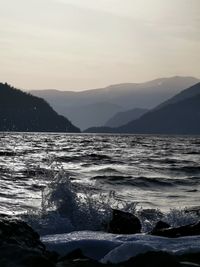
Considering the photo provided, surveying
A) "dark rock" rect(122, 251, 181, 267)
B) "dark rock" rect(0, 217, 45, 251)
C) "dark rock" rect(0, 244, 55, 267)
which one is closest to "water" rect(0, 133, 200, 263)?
"dark rock" rect(122, 251, 181, 267)

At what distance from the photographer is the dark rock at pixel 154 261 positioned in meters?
5.78

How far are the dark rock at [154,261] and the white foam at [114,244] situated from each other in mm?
926

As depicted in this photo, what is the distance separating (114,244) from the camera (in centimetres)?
815

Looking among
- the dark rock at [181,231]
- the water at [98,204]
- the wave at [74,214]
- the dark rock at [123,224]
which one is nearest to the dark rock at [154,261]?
the water at [98,204]

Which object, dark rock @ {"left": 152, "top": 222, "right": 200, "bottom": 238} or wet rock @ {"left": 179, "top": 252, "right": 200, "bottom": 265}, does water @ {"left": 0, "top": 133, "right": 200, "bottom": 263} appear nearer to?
wet rock @ {"left": 179, "top": 252, "right": 200, "bottom": 265}

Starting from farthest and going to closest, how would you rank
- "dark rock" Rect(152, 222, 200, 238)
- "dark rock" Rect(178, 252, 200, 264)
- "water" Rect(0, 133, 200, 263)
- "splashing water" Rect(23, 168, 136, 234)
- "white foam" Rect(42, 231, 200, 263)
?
"splashing water" Rect(23, 168, 136, 234) < "dark rock" Rect(152, 222, 200, 238) < "water" Rect(0, 133, 200, 263) < "white foam" Rect(42, 231, 200, 263) < "dark rock" Rect(178, 252, 200, 264)

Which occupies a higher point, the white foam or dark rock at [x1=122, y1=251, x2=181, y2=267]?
dark rock at [x1=122, y1=251, x2=181, y2=267]

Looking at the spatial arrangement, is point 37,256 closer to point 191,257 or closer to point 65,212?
point 191,257

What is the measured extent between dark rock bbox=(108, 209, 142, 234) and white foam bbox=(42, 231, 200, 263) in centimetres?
233

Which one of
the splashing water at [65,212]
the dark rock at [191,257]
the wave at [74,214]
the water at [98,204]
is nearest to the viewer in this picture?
the dark rock at [191,257]

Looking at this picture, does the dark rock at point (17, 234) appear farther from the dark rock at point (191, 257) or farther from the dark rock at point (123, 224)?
the dark rock at point (123, 224)

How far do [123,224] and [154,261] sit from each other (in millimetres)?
5645

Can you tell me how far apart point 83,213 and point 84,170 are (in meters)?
19.5

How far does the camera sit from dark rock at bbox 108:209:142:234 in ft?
37.3
